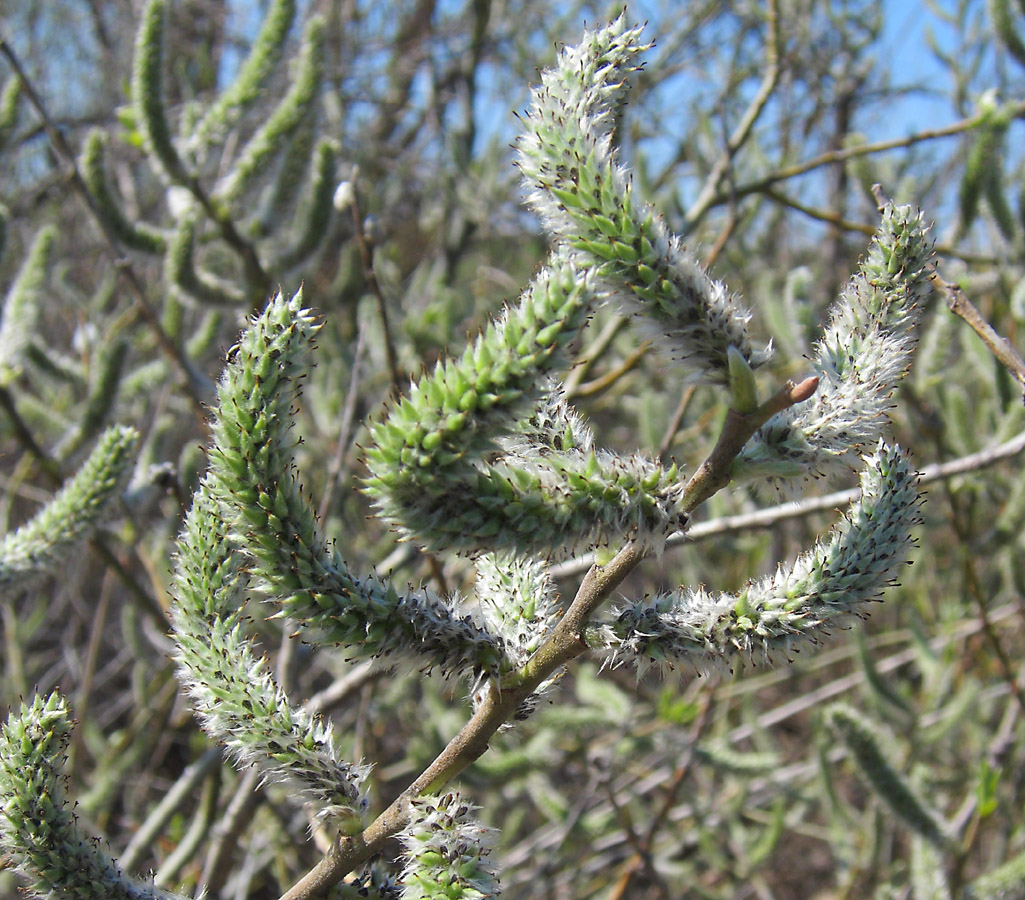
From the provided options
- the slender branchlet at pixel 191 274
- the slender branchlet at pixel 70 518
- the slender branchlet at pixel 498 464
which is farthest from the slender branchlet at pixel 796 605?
the slender branchlet at pixel 191 274

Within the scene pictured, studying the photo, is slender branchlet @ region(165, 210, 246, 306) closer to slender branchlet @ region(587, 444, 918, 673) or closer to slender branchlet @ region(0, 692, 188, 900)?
slender branchlet @ region(0, 692, 188, 900)

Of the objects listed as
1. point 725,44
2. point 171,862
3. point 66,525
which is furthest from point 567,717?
point 725,44

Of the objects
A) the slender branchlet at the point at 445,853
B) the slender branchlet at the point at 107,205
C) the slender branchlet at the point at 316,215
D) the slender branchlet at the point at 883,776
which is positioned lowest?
the slender branchlet at the point at 883,776

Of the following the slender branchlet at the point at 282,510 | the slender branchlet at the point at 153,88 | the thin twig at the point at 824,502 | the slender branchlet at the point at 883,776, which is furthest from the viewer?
the slender branchlet at the point at 153,88

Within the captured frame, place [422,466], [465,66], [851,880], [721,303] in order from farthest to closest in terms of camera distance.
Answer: [465,66] → [851,880] → [721,303] → [422,466]

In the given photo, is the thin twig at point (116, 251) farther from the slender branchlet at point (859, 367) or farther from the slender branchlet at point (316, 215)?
the slender branchlet at point (859, 367)

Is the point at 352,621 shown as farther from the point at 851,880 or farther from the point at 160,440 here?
the point at 851,880

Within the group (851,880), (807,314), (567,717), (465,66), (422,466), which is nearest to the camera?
(422,466)

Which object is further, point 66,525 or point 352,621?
point 66,525

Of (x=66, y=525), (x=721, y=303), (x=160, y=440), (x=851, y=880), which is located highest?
(x=160, y=440)
